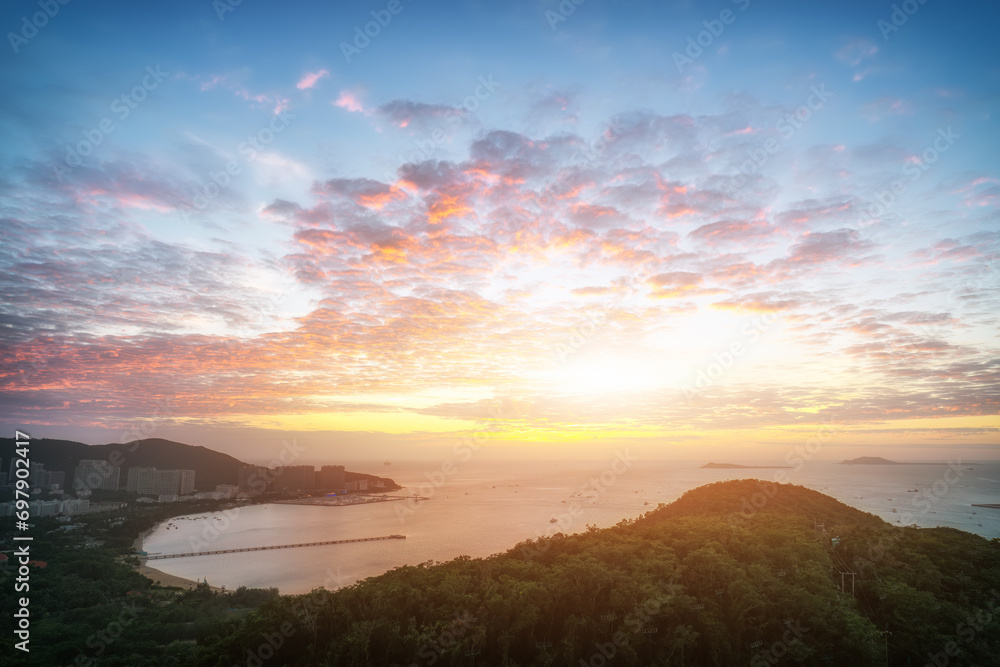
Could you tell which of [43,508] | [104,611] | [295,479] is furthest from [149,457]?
[104,611]

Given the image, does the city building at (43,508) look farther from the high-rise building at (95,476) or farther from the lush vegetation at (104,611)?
the high-rise building at (95,476)

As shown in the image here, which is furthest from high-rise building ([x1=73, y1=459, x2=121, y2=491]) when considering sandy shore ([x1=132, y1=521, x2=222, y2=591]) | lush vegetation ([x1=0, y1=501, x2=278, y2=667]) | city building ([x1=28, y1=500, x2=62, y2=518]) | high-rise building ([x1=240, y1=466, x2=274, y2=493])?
sandy shore ([x1=132, y1=521, x2=222, y2=591])

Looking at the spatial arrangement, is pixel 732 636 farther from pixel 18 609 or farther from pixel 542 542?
pixel 18 609

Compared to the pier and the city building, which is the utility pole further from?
the city building

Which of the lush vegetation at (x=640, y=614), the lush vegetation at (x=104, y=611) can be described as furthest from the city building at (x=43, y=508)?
the lush vegetation at (x=640, y=614)

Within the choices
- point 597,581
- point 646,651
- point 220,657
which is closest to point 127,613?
point 220,657
